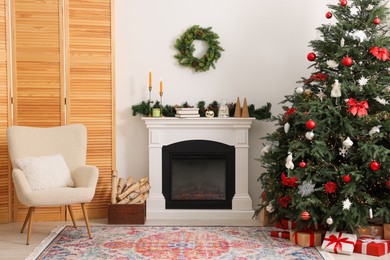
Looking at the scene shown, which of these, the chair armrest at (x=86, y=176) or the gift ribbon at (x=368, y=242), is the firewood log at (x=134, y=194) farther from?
the gift ribbon at (x=368, y=242)

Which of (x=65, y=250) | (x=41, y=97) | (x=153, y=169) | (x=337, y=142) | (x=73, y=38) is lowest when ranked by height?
(x=65, y=250)

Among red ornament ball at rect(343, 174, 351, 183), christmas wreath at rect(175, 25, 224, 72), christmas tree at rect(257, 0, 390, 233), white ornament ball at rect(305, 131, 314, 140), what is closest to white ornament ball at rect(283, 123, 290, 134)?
christmas tree at rect(257, 0, 390, 233)

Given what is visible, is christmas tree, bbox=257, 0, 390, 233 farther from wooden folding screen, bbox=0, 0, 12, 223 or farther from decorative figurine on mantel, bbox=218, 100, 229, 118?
wooden folding screen, bbox=0, 0, 12, 223

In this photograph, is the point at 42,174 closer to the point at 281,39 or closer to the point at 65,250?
the point at 65,250

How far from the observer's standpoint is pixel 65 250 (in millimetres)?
4371

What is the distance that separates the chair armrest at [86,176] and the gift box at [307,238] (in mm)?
1775

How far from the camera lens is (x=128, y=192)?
5.40 meters

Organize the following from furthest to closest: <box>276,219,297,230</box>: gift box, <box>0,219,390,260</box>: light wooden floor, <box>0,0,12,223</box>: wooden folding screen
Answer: <box>0,0,12,223</box>: wooden folding screen
<box>276,219,297,230</box>: gift box
<box>0,219,390,260</box>: light wooden floor

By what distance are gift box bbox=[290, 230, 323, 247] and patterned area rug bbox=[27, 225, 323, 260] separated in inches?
2.2

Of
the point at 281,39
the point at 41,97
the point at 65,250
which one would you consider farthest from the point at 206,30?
the point at 65,250

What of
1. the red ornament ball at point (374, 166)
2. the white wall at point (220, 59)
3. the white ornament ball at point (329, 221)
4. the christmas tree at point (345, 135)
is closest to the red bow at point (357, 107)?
the christmas tree at point (345, 135)

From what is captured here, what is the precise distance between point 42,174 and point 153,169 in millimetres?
1244

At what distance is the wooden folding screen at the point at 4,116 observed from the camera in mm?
5227

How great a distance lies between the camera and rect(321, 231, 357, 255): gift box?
4.27m
